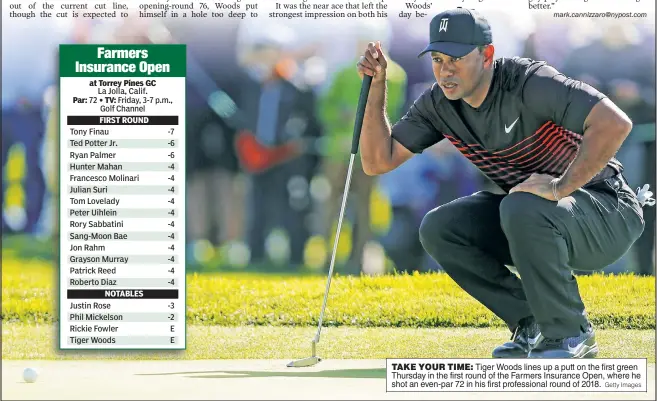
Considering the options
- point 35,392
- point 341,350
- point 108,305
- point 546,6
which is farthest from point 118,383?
point 546,6

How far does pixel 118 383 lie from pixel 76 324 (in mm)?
1181

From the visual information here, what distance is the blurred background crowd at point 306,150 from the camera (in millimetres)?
6938

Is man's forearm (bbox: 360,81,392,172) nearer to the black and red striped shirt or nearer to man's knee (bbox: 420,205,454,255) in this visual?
the black and red striped shirt

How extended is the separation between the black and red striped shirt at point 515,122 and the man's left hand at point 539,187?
258 mm

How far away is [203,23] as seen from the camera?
22.3 feet

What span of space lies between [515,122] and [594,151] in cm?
47

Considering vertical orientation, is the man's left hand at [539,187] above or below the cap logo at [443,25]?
below

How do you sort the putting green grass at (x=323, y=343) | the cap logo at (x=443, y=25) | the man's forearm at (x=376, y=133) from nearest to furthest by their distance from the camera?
the cap logo at (x=443, y=25) < the man's forearm at (x=376, y=133) < the putting green grass at (x=323, y=343)

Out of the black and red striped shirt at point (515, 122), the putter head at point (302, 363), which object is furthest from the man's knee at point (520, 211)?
the putter head at point (302, 363)

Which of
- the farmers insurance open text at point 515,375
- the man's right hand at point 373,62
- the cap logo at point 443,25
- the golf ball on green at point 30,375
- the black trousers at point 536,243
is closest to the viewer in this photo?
the farmers insurance open text at point 515,375

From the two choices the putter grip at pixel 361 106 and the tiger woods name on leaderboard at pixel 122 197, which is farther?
the tiger woods name on leaderboard at pixel 122 197

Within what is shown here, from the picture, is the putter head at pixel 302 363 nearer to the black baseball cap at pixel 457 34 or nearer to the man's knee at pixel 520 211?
the man's knee at pixel 520 211

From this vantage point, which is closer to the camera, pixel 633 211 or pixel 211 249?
pixel 633 211

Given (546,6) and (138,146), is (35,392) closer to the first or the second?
(138,146)
